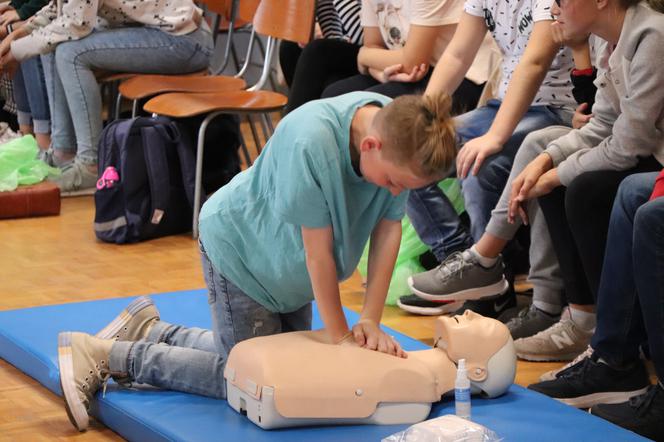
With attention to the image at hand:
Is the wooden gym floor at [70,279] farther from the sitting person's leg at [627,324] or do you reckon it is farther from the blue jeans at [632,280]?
the blue jeans at [632,280]

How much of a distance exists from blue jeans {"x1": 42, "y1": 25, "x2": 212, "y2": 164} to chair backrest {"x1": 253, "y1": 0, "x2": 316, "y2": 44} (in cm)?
57

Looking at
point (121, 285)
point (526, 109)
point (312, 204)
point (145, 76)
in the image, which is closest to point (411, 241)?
point (526, 109)

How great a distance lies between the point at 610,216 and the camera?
2.54 meters

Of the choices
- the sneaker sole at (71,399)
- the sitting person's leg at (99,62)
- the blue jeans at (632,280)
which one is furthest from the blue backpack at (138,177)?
the blue jeans at (632,280)

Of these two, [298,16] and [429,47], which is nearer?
[429,47]

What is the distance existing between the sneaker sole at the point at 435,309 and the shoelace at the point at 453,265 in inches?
6.7

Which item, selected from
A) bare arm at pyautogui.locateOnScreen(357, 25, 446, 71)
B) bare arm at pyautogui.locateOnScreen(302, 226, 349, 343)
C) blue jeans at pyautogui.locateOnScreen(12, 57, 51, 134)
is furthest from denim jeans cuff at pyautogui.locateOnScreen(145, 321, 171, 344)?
blue jeans at pyautogui.locateOnScreen(12, 57, 51, 134)

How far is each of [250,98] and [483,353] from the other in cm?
236

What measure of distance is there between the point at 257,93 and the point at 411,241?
4.30ft

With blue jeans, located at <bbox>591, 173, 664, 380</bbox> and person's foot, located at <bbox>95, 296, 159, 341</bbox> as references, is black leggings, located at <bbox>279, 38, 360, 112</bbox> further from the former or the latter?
blue jeans, located at <bbox>591, 173, 664, 380</bbox>

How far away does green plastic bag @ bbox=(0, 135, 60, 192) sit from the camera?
4.65m

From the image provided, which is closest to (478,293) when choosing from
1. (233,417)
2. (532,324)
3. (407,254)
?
(532,324)

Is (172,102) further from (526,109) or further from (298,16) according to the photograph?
(526,109)

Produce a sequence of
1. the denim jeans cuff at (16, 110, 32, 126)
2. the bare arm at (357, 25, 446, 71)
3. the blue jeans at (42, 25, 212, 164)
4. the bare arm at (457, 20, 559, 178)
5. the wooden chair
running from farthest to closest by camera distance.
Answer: the denim jeans cuff at (16, 110, 32, 126)
the blue jeans at (42, 25, 212, 164)
the wooden chair
the bare arm at (357, 25, 446, 71)
the bare arm at (457, 20, 559, 178)
